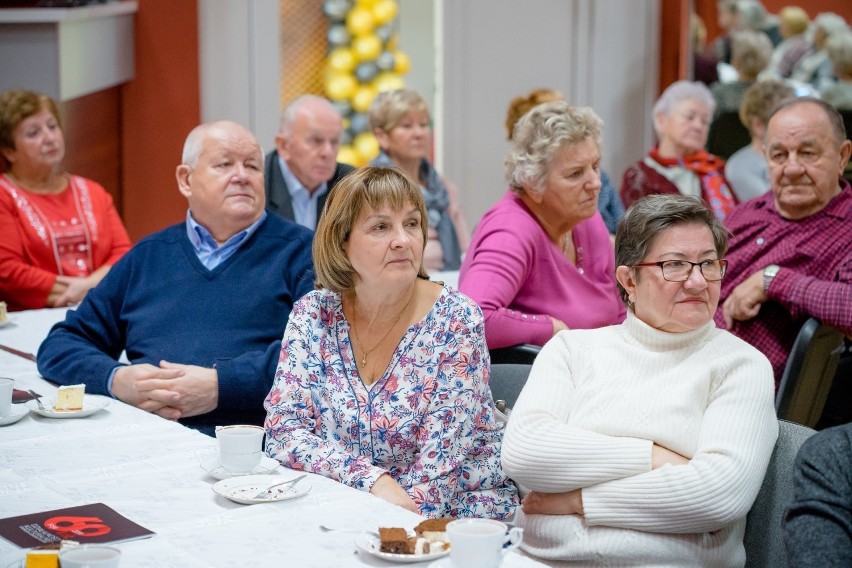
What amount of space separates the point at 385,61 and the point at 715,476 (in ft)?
15.9

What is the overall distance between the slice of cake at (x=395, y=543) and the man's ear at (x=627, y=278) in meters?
0.82

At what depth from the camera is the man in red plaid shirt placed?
3373 millimetres

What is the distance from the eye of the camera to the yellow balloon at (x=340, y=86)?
21.2 feet

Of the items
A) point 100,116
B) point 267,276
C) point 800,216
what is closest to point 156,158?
point 100,116

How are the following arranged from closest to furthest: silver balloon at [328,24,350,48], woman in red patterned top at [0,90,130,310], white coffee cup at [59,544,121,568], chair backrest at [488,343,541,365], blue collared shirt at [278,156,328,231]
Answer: white coffee cup at [59,544,121,568] → chair backrest at [488,343,541,365] → woman in red patterned top at [0,90,130,310] → blue collared shirt at [278,156,328,231] → silver balloon at [328,24,350,48]

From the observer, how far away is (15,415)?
2.59m

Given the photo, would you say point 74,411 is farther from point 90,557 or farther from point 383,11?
point 383,11

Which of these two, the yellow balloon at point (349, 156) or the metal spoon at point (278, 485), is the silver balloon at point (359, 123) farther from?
the metal spoon at point (278, 485)

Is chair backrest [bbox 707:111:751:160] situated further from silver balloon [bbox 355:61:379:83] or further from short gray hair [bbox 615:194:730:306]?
short gray hair [bbox 615:194:730:306]

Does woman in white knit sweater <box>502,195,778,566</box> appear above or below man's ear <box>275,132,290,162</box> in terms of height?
below

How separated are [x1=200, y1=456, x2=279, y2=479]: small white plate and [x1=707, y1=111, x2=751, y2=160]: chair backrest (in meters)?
5.40

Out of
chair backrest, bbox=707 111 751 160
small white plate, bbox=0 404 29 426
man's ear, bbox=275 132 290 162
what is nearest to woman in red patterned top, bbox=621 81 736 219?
chair backrest, bbox=707 111 751 160

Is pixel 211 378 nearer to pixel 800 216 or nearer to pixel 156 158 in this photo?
pixel 800 216

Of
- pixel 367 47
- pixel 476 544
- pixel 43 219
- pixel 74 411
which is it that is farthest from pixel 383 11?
pixel 476 544
